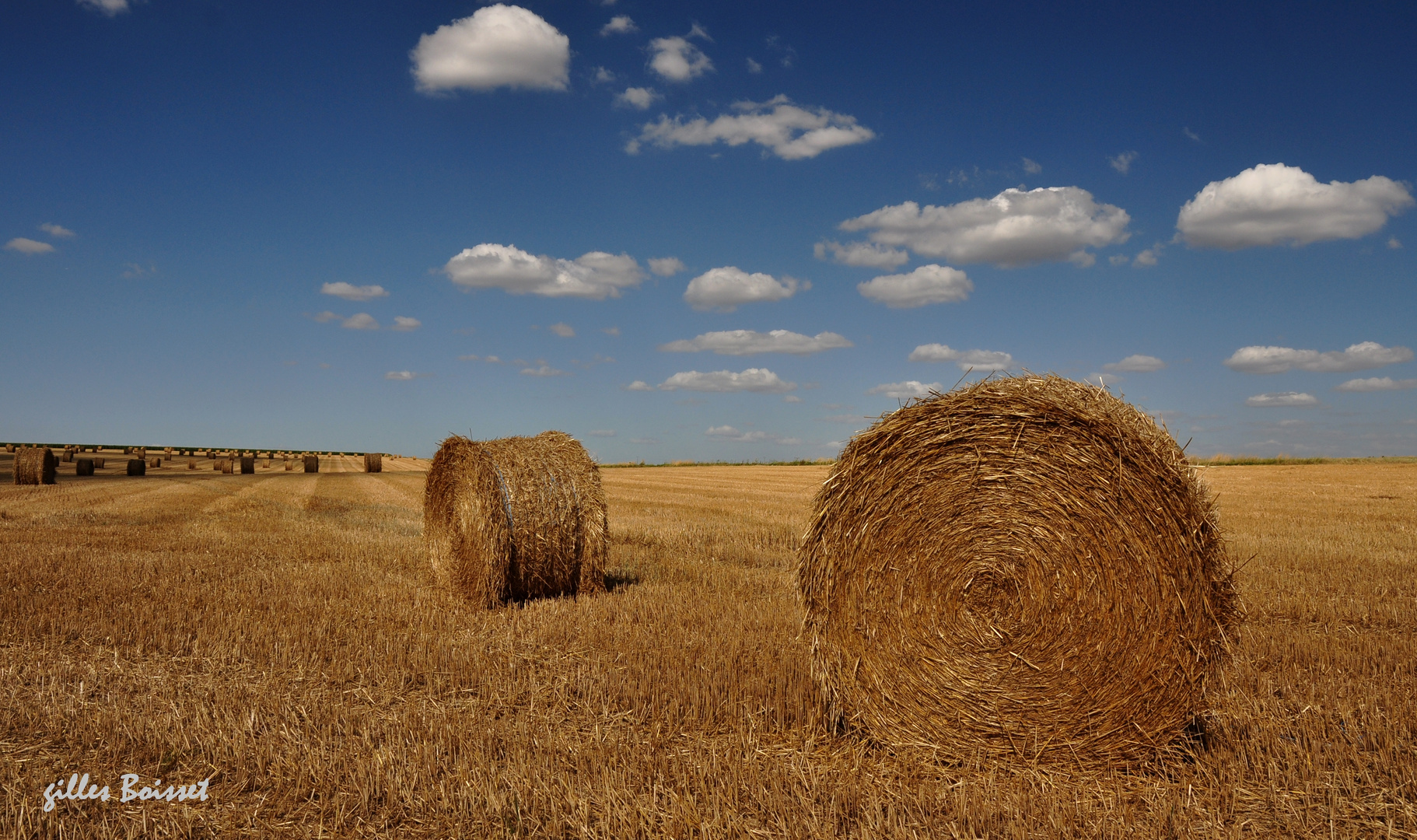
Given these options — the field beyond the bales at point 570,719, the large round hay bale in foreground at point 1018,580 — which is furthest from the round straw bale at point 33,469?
the large round hay bale in foreground at point 1018,580

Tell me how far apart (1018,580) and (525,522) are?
541 centimetres

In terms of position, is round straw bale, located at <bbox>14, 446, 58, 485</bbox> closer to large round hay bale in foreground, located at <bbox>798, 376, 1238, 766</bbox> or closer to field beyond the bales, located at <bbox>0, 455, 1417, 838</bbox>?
field beyond the bales, located at <bbox>0, 455, 1417, 838</bbox>

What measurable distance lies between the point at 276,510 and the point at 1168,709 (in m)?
18.4

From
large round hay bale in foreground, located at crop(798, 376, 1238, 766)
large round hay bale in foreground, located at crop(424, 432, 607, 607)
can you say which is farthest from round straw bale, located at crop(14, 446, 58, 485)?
large round hay bale in foreground, located at crop(798, 376, 1238, 766)

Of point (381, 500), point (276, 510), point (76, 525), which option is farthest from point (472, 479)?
point (381, 500)

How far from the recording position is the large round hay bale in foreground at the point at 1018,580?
14.5 feet

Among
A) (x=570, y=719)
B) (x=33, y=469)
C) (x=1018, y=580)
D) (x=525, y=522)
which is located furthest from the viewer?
(x=33, y=469)

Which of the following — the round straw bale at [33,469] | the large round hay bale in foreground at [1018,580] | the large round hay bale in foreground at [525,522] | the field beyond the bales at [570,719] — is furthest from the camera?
the round straw bale at [33,469]

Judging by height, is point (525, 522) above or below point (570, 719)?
above

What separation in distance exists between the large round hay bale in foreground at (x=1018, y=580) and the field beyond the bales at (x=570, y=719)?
30cm

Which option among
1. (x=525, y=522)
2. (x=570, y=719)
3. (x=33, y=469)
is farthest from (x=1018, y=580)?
(x=33, y=469)

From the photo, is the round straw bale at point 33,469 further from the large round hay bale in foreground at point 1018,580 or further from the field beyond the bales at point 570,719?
the large round hay bale in foreground at point 1018,580

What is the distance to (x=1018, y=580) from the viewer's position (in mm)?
4719

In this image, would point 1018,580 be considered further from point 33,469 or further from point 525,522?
point 33,469
